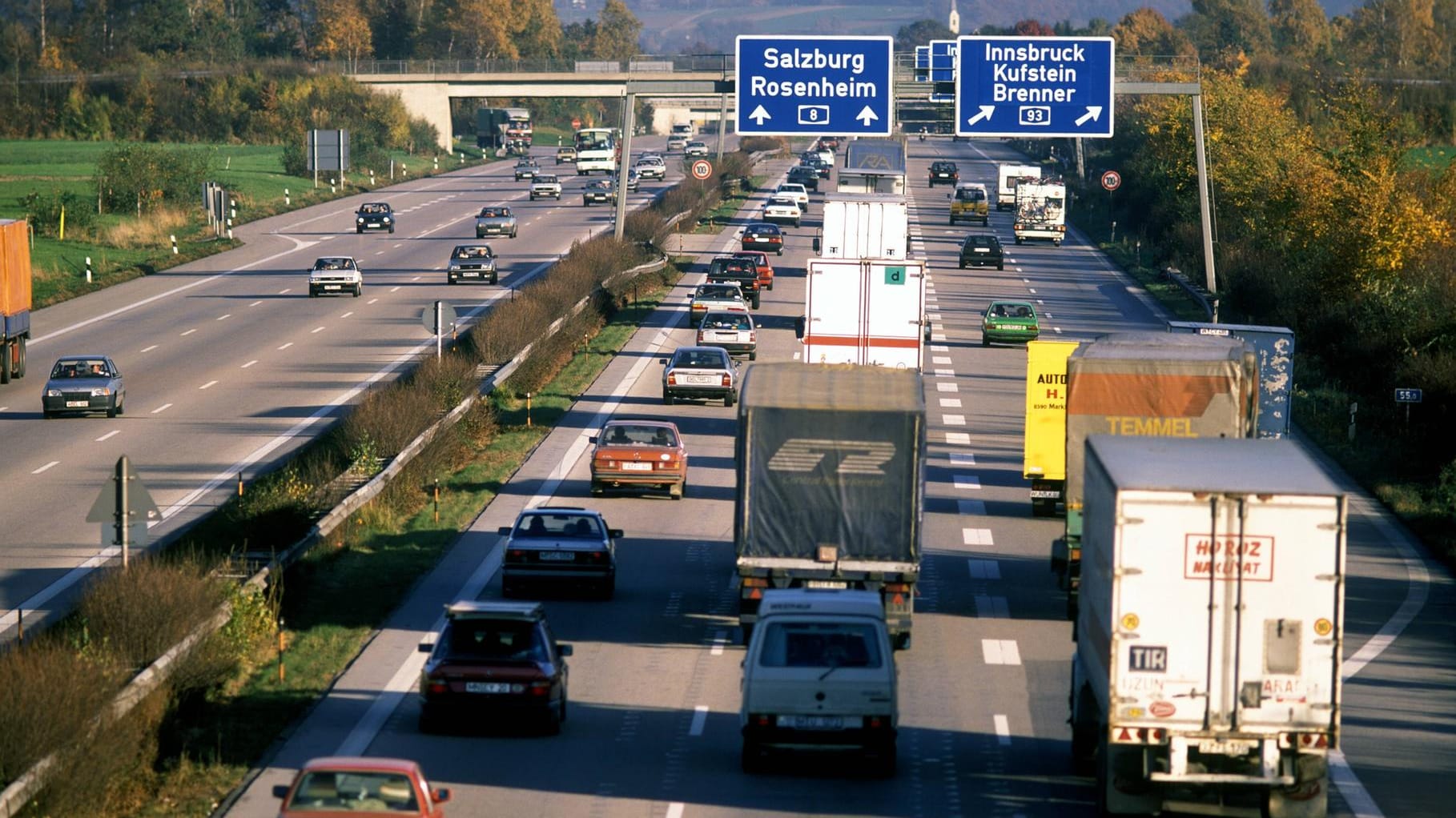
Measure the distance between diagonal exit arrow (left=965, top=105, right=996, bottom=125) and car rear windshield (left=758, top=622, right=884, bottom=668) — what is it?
99.9 feet

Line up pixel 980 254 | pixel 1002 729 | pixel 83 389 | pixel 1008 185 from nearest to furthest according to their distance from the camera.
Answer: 1. pixel 1002 729
2. pixel 83 389
3. pixel 980 254
4. pixel 1008 185

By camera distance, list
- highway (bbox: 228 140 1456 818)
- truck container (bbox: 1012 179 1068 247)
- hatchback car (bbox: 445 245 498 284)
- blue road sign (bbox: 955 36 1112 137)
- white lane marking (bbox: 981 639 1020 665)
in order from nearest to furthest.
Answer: highway (bbox: 228 140 1456 818) < white lane marking (bbox: 981 639 1020 665) < blue road sign (bbox: 955 36 1112 137) < hatchback car (bbox: 445 245 498 284) < truck container (bbox: 1012 179 1068 247)

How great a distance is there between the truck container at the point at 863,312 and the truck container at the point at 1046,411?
16.1ft

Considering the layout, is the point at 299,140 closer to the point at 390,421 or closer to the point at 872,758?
the point at 390,421

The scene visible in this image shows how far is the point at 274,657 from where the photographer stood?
73.9 ft

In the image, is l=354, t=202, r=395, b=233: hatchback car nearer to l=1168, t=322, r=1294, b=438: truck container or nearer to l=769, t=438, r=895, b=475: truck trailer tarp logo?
l=1168, t=322, r=1294, b=438: truck container

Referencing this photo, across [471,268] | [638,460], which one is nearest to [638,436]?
[638,460]

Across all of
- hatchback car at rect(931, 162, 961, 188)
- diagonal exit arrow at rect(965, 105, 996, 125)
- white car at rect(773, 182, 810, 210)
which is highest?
diagonal exit arrow at rect(965, 105, 996, 125)

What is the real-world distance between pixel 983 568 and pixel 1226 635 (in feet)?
44.0

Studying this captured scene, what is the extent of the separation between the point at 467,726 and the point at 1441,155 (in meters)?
96.6

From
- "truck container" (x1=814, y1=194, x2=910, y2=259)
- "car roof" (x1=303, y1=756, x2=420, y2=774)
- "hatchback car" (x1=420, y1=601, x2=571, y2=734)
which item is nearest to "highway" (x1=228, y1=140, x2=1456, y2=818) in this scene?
"hatchback car" (x1=420, y1=601, x2=571, y2=734)

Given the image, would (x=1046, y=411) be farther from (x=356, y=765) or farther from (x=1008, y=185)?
(x=1008, y=185)

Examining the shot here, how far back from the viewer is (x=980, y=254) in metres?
77.3

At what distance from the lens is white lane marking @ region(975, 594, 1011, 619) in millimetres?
25875
